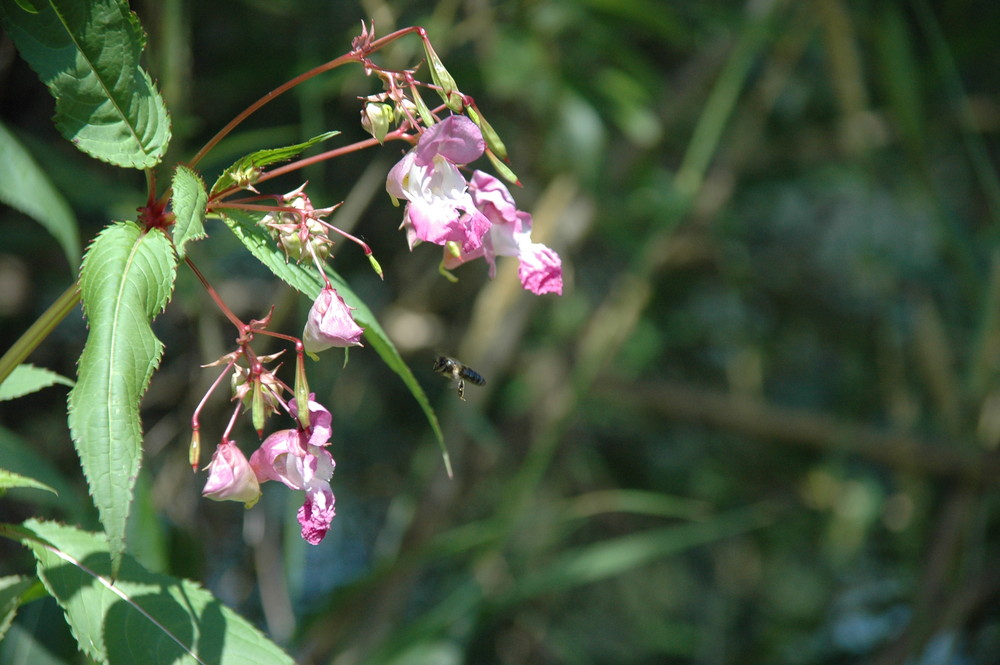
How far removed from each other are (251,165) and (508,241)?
0.18 meters

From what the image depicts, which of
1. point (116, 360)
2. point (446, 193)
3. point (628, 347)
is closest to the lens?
point (116, 360)

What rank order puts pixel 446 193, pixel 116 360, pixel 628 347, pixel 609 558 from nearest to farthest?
1. pixel 116 360
2. pixel 446 193
3. pixel 609 558
4. pixel 628 347

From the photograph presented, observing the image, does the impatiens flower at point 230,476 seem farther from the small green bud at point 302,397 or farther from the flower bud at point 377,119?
the flower bud at point 377,119

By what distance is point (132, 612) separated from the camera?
58 centimetres

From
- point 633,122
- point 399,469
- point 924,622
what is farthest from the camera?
point 399,469

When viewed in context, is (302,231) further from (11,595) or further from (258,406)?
(11,595)

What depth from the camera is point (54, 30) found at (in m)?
0.54

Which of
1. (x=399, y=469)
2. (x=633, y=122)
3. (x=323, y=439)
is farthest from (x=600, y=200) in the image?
(x=323, y=439)

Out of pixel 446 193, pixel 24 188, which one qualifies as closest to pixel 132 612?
pixel 446 193

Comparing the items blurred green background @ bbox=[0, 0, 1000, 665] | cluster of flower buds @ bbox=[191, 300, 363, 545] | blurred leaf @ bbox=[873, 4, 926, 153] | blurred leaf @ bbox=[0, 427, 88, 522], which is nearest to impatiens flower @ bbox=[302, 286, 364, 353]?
cluster of flower buds @ bbox=[191, 300, 363, 545]

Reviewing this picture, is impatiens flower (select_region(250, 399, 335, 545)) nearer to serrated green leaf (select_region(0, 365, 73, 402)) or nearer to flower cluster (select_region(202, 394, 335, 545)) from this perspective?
flower cluster (select_region(202, 394, 335, 545))

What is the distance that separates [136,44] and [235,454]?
26cm

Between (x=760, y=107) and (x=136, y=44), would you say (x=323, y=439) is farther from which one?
(x=760, y=107)

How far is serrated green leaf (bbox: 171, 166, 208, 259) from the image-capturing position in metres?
0.49
